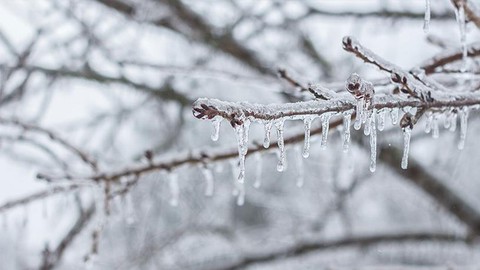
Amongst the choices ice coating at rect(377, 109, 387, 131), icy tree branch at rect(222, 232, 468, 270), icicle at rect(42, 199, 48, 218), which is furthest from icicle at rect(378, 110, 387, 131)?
icy tree branch at rect(222, 232, 468, 270)

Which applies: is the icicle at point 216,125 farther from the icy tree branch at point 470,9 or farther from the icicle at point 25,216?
the icicle at point 25,216

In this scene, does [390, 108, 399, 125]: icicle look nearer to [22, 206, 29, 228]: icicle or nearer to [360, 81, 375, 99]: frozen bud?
[360, 81, 375, 99]: frozen bud

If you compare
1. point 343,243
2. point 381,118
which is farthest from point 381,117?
point 343,243

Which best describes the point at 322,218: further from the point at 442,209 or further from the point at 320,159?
the point at 320,159

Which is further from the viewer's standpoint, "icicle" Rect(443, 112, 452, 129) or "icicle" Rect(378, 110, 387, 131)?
"icicle" Rect(443, 112, 452, 129)

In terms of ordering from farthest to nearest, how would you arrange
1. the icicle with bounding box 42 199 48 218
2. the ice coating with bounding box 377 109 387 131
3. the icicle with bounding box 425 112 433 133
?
1. the icicle with bounding box 42 199 48 218
2. the icicle with bounding box 425 112 433 133
3. the ice coating with bounding box 377 109 387 131

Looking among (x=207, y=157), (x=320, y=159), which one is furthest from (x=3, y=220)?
(x=320, y=159)

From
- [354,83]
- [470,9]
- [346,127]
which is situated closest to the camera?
[354,83]

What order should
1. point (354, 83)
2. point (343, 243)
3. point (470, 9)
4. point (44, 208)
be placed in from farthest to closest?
point (343, 243) < point (44, 208) < point (470, 9) < point (354, 83)

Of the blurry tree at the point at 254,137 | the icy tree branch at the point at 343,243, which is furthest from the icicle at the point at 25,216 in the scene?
the icy tree branch at the point at 343,243

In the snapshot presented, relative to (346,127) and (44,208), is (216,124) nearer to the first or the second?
(346,127)

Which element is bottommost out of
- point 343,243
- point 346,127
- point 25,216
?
point 343,243
